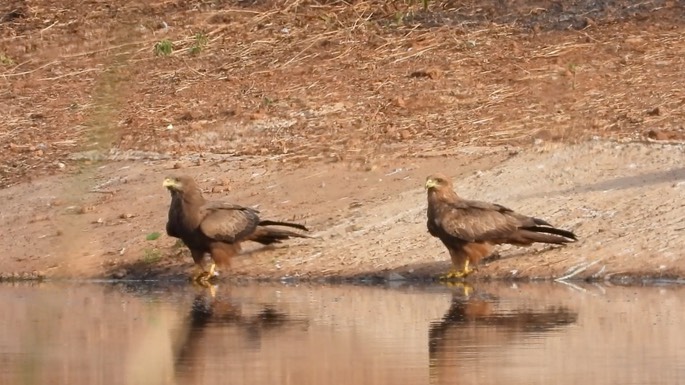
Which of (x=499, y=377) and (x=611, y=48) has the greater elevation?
(x=611, y=48)

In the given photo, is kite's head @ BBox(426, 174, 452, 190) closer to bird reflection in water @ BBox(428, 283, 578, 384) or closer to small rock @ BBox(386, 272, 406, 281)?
small rock @ BBox(386, 272, 406, 281)

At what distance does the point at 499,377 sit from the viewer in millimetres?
8141

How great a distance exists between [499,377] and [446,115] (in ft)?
31.0

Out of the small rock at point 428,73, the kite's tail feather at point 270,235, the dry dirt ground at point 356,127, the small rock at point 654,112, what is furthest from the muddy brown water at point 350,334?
the small rock at point 428,73

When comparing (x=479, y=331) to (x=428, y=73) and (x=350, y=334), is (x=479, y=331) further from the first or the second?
(x=428, y=73)

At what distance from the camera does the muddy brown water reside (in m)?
8.48

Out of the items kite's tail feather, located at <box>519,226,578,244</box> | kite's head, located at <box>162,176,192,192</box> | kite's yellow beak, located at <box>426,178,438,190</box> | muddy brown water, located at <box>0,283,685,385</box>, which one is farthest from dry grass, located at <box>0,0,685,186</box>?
muddy brown water, located at <box>0,283,685,385</box>

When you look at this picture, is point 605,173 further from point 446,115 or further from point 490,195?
point 446,115

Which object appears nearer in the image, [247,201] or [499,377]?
[499,377]

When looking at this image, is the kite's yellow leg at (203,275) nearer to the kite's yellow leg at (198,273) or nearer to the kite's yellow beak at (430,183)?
the kite's yellow leg at (198,273)

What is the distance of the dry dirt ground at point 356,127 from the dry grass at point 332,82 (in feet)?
0.11

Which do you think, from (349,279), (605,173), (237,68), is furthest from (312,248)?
(237,68)

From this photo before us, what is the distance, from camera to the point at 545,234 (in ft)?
42.3

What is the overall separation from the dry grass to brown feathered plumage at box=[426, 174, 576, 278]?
3.08 meters
